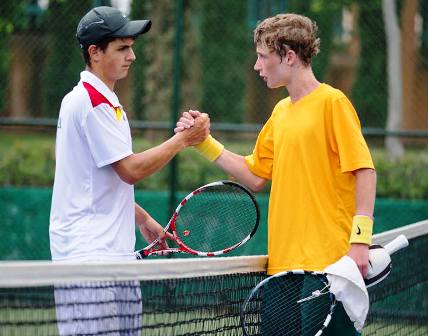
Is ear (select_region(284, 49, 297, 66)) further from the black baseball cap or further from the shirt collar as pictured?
the shirt collar

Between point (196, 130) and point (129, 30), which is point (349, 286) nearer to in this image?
point (196, 130)

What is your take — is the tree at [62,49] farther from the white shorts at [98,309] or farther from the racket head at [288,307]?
the white shorts at [98,309]

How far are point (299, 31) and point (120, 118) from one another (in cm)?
72

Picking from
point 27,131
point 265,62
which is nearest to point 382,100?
point 27,131

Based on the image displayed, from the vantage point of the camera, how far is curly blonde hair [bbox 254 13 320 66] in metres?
3.89

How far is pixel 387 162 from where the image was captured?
320 inches

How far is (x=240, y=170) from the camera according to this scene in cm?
428

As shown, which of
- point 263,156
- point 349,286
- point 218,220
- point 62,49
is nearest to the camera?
point 349,286

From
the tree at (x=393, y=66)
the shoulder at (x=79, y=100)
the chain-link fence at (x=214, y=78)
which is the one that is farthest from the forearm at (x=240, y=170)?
the tree at (x=393, y=66)

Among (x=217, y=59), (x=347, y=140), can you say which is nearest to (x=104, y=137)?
(x=347, y=140)

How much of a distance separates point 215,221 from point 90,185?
1488 millimetres

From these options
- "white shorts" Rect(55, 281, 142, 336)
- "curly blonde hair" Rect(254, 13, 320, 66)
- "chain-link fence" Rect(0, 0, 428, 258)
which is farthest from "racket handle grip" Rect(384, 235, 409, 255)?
"chain-link fence" Rect(0, 0, 428, 258)

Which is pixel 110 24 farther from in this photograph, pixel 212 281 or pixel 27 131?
pixel 27 131

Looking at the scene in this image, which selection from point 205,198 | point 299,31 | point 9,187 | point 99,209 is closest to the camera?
point 99,209
